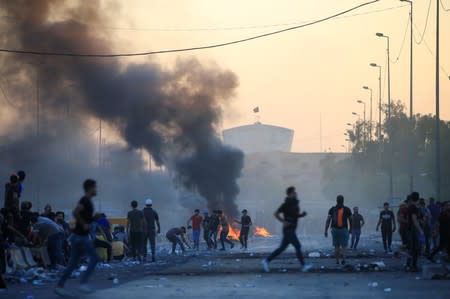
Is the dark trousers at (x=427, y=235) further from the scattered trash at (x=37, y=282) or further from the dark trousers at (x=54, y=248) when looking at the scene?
the scattered trash at (x=37, y=282)

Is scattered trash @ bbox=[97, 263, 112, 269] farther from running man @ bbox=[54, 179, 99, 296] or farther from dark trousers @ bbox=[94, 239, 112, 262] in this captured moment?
running man @ bbox=[54, 179, 99, 296]

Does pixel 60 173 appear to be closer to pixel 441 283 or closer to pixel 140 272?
pixel 140 272

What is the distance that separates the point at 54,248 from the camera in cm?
2325

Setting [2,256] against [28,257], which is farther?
[28,257]

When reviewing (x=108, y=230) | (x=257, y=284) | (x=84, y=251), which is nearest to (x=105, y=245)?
(x=108, y=230)

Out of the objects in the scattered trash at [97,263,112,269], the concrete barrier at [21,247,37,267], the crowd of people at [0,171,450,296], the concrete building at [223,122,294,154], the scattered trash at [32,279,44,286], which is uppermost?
the concrete building at [223,122,294,154]

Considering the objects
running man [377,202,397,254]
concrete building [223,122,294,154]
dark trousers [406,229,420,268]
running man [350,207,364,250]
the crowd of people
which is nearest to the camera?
the crowd of people

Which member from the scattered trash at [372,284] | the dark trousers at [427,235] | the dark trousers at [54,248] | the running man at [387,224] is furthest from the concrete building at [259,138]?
the scattered trash at [372,284]

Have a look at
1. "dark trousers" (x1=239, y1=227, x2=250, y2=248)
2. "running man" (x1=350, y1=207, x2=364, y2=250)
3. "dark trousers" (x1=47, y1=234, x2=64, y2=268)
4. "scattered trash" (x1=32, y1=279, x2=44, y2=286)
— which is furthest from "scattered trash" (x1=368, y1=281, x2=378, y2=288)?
"dark trousers" (x1=239, y1=227, x2=250, y2=248)

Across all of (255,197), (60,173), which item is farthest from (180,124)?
(255,197)

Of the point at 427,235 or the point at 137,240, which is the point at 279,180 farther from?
the point at 427,235

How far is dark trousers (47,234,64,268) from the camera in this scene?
2308 centimetres

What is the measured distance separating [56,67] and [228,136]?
11804 centimetres

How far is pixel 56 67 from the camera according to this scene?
171ft
